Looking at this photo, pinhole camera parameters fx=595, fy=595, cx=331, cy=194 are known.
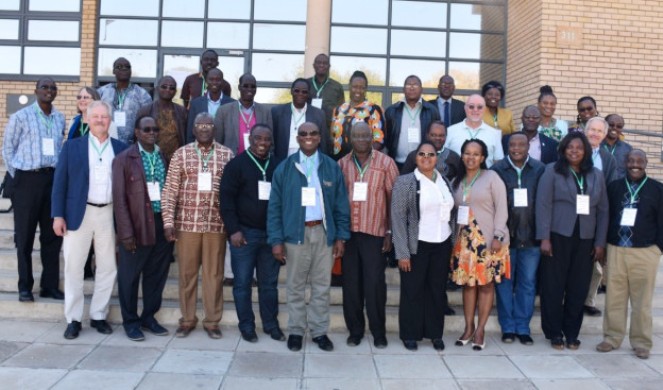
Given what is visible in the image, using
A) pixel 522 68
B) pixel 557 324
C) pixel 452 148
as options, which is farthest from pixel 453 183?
pixel 522 68

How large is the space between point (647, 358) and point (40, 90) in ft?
21.5

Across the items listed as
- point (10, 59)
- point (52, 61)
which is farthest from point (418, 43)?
point (10, 59)

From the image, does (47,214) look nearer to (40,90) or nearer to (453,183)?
(40,90)

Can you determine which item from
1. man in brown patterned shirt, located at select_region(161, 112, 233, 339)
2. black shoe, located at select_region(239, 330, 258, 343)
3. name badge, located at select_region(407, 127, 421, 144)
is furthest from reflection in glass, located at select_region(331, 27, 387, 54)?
black shoe, located at select_region(239, 330, 258, 343)

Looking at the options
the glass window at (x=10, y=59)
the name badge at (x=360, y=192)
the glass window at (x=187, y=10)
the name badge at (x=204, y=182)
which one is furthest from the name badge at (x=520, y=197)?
the glass window at (x=10, y=59)

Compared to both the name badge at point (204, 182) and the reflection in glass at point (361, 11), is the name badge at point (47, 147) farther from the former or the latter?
the reflection in glass at point (361, 11)

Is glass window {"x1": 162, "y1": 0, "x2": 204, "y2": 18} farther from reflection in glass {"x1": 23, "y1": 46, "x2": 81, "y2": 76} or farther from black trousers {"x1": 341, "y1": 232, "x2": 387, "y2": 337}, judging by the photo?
black trousers {"x1": 341, "y1": 232, "x2": 387, "y2": 337}

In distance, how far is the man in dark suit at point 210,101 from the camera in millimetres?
6719

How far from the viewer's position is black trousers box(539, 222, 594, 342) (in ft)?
19.0

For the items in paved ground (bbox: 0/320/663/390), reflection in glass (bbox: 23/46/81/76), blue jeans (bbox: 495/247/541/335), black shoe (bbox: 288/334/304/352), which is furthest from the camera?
reflection in glass (bbox: 23/46/81/76)

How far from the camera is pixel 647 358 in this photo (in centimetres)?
563

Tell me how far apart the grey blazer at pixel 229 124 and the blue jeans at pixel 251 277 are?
1.30 m

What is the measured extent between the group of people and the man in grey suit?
734 mm

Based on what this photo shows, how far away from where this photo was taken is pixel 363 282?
5719 millimetres
